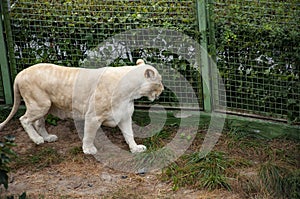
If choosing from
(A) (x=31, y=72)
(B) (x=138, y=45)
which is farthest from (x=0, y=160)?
(B) (x=138, y=45)

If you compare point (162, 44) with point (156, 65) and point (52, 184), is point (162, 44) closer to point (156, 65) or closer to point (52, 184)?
point (156, 65)

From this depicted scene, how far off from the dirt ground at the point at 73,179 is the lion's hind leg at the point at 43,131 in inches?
3.0

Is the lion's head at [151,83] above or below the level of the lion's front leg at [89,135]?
above

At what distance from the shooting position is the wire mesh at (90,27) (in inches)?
291

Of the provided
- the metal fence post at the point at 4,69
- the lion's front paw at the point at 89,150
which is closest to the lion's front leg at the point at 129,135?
the lion's front paw at the point at 89,150

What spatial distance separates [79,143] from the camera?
7.47m

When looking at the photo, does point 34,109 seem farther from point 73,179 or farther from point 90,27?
point 90,27

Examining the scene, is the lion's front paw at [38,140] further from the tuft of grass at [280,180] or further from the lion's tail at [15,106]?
the tuft of grass at [280,180]

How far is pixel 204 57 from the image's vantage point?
7352mm

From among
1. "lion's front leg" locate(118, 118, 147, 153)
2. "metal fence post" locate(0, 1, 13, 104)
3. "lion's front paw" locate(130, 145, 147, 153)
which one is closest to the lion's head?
"lion's front leg" locate(118, 118, 147, 153)

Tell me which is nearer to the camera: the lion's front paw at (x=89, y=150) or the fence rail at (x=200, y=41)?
the fence rail at (x=200, y=41)

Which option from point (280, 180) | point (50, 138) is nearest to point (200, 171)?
point (280, 180)

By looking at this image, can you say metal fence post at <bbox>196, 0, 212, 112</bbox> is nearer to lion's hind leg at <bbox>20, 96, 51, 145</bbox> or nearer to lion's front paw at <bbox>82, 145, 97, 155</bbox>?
lion's front paw at <bbox>82, 145, 97, 155</bbox>

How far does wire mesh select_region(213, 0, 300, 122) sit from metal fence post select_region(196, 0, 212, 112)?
137 millimetres
